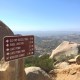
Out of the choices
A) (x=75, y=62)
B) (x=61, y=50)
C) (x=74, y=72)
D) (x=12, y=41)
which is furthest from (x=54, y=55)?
(x=12, y=41)

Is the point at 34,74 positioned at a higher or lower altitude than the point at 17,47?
lower

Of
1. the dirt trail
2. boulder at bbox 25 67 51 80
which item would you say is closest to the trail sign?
boulder at bbox 25 67 51 80

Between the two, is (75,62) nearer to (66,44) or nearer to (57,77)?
(57,77)

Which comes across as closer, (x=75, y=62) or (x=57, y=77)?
(x=57, y=77)

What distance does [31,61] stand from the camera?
19328mm

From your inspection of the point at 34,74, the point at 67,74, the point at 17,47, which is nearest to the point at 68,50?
the point at 67,74

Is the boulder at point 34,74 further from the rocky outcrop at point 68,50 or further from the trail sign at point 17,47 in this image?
the rocky outcrop at point 68,50

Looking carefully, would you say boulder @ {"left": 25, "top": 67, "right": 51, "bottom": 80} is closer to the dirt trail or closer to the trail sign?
the dirt trail

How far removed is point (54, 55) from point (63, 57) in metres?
2.32

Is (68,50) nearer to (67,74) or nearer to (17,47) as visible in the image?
(67,74)

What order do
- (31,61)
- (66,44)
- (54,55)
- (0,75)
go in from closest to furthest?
(0,75)
(31,61)
(54,55)
(66,44)

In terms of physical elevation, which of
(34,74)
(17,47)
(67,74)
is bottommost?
(67,74)

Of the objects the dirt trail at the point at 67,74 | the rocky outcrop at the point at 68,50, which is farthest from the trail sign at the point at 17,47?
the rocky outcrop at the point at 68,50

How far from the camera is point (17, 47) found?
854 cm
